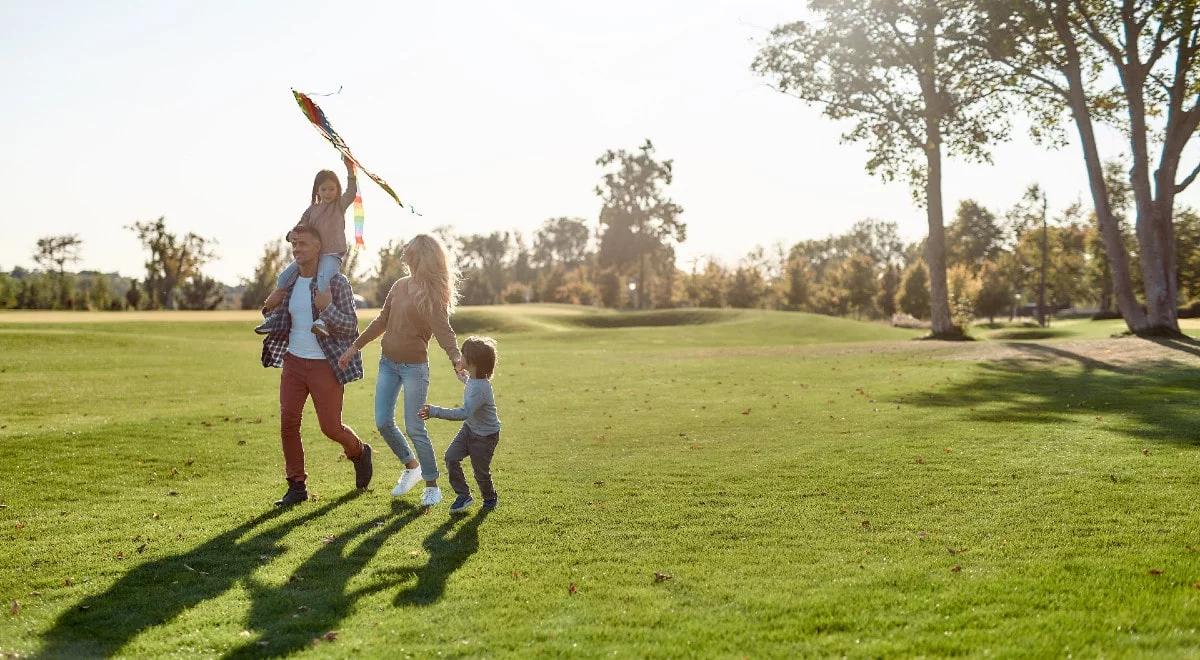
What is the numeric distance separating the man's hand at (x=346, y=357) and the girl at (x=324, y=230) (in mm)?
247

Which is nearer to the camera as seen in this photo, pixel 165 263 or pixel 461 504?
pixel 461 504

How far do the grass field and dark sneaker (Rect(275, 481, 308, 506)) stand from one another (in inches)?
7.8

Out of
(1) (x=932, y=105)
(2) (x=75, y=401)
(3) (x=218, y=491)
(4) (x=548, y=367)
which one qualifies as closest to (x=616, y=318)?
(1) (x=932, y=105)

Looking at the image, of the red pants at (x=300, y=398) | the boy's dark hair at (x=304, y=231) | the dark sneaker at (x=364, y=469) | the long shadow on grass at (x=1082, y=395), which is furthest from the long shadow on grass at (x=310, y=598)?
the long shadow on grass at (x=1082, y=395)

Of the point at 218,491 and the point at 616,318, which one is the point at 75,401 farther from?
the point at 616,318

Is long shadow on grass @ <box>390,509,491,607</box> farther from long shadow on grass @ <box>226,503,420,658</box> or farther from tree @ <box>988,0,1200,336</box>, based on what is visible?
tree @ <box>988,0,1200,336</box>

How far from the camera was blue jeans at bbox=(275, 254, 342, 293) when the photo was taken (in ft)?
28.7

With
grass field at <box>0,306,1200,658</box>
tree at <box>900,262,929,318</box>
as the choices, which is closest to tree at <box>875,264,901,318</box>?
tree at <box>900,262,929,318</box>

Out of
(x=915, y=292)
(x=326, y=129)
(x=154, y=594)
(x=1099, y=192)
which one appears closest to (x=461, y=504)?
(x=154, y=594)

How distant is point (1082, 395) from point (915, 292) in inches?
2559

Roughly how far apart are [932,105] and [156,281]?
3503 inches

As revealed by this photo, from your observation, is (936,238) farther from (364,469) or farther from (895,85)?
(364,469)

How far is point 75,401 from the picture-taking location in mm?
17750

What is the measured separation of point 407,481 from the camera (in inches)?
367
